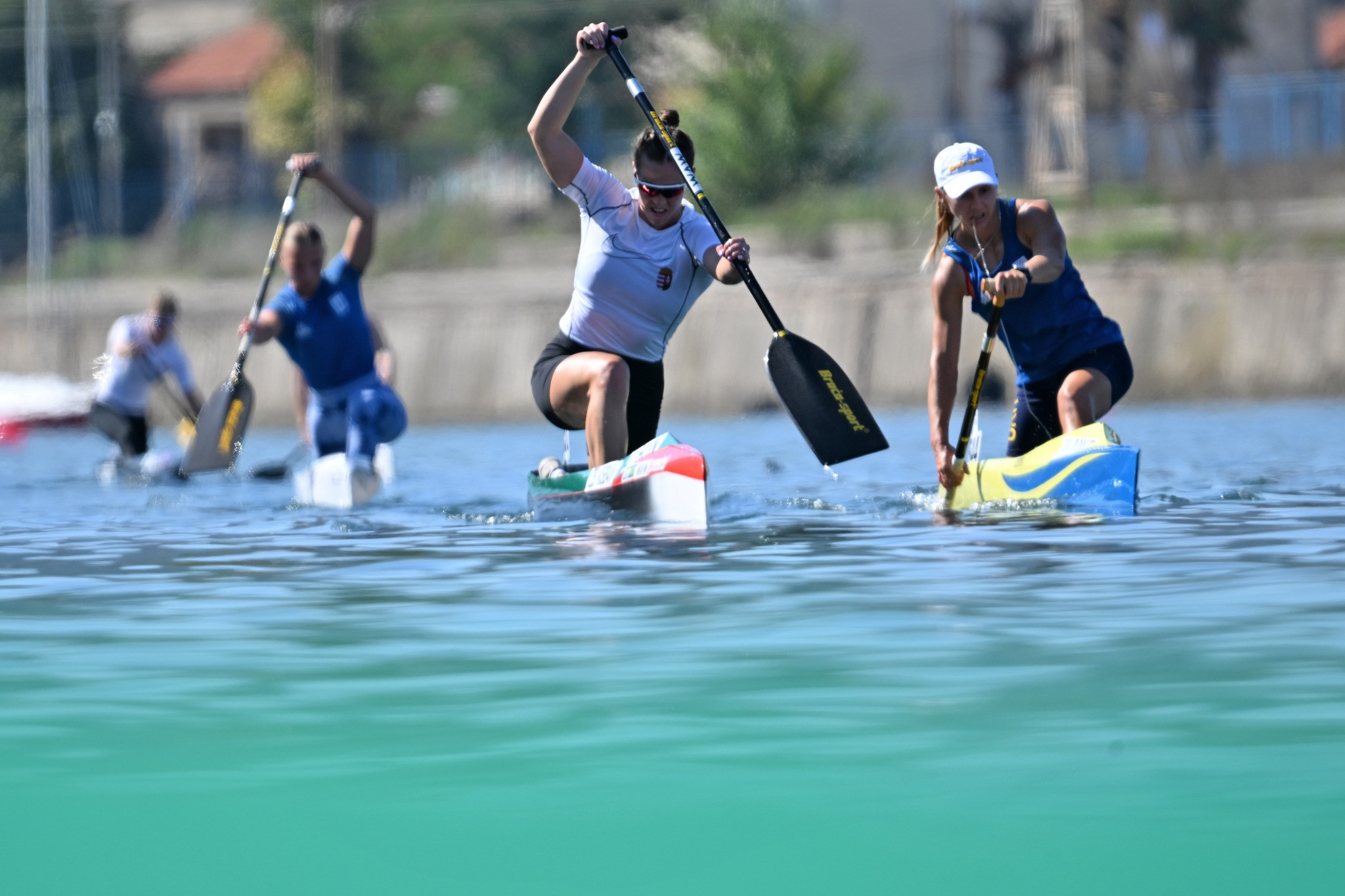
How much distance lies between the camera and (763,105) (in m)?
36.2

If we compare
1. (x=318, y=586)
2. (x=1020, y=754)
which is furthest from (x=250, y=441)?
(x=1020, y=754)

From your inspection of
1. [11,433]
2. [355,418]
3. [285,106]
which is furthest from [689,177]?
[285,106]

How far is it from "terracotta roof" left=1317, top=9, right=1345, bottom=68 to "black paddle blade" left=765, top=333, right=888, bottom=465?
130 feet

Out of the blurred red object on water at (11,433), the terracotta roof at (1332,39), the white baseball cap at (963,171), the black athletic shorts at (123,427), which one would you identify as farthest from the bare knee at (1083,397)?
the terracotta roof at (1332,39)

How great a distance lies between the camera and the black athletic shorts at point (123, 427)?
17.1 meters

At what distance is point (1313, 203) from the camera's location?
29.1 m

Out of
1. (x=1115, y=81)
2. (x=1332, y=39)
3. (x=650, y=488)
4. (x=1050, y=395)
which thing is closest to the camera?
(x=650, y=488)

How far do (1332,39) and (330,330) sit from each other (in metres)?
44.6

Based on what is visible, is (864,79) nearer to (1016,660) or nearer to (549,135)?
(549,135)

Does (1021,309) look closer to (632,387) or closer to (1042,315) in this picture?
(1042,315)

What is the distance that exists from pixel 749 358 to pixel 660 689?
2234cm

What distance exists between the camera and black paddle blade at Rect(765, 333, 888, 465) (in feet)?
31.8

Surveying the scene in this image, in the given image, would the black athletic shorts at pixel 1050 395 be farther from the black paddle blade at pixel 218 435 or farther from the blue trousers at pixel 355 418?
the black paddle blade at pixel 218 435

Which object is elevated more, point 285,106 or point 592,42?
point 285,106
